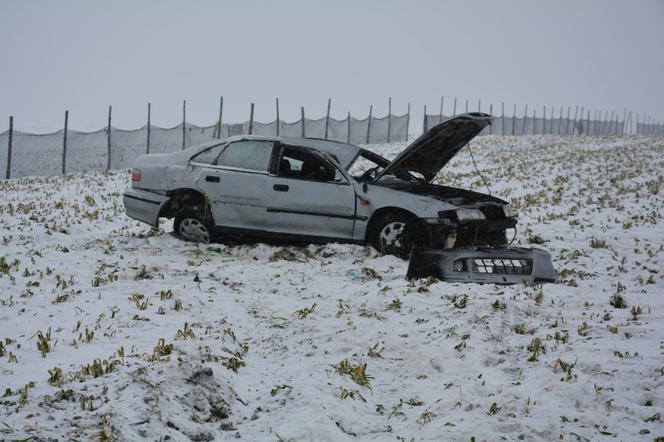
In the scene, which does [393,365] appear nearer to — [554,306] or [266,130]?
[554,306]

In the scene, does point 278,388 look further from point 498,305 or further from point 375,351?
point 498,305

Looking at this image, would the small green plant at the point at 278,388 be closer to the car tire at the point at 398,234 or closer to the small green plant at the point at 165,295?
the small green plant at the point at 165,295

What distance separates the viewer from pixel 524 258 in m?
5.84

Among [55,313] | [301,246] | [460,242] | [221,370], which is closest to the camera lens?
[221,370]

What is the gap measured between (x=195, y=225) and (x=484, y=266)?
398cm

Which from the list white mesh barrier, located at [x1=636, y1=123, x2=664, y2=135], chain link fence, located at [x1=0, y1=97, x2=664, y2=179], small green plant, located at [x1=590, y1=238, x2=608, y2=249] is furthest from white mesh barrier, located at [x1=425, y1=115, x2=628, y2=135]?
small green plant, located at [x1=590, y1=238, x2=608, y2=249]

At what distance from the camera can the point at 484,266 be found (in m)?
5.79

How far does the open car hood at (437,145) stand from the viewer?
A: 6539 mm

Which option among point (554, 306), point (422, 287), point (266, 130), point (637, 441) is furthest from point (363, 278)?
point (266, 130)

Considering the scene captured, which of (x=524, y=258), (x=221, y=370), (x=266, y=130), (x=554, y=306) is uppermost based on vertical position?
(x=266, y=130)

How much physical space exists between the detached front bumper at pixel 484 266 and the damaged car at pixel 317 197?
599mm

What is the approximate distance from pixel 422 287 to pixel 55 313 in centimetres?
338

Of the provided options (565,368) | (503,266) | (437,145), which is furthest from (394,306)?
(437,145)

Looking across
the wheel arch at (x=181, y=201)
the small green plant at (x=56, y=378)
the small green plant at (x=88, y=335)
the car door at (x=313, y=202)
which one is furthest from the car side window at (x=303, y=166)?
the small green plant at (x=56, y=378)
